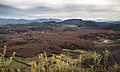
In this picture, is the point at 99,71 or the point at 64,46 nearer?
the point at 99,71

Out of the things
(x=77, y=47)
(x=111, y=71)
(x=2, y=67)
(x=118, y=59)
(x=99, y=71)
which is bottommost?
(x=77, y=47)

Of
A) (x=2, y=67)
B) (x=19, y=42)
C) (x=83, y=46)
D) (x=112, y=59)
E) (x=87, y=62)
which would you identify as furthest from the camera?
(x=19, y=42)

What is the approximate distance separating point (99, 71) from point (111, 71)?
1.13 metres

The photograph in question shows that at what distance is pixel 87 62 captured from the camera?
11.9 m

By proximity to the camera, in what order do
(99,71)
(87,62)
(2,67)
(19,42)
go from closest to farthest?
(2,67) < (99,71) < (87,62) < (19,42)

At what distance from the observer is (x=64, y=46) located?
926 inches

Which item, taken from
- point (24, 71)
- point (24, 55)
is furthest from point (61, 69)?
point (24, 55)

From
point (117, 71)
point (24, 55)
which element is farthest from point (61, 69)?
point (24, 55)

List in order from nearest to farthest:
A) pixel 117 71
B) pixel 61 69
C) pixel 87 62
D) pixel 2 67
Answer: pixel 2 67, pixel 61 69, pixel 117 71, pixel 87 62

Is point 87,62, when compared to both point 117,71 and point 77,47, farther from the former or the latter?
point 77,47

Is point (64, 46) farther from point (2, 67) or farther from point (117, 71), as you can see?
point (2, 67)

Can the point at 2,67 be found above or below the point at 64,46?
above

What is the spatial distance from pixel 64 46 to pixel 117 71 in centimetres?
1870

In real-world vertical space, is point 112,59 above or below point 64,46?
above
